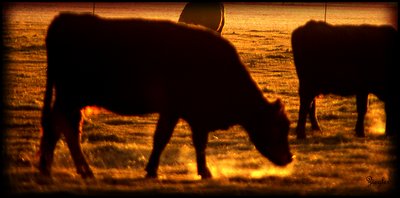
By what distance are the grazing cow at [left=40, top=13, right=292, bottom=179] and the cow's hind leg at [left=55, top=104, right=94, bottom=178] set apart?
0.4 inches

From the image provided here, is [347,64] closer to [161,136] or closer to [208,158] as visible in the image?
[208,158]

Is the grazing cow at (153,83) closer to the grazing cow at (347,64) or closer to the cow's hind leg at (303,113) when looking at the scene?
the cow's hind leg at (303,113)

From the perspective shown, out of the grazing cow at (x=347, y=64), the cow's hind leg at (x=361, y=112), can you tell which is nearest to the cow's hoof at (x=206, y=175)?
the grazing cow at (x=347, y=64)

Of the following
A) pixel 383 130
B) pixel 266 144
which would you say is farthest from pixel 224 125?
pixel 383 130

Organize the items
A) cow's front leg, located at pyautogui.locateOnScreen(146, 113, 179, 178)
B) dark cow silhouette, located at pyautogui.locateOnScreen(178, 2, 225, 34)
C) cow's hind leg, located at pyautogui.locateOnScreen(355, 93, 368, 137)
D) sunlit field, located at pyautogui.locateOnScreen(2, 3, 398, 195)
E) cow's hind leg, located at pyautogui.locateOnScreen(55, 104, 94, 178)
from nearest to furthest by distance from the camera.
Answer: sunlit field, located at pyautogui.locateOnScreen(2, 3, 398, 195), cow's front leg, located at pyautogui.locateOnScreen(146, 113, 179, 178), cow's hind leg, located at pyautogui.locateOnScreen(55, 104, 94, 178), cow's hind leg, located at pyautogui.locateOnScreen(355, 93, 368, 137), dark cow silhouette, located at pyautogui.locateOnScreen(178, 2, 225, 34)

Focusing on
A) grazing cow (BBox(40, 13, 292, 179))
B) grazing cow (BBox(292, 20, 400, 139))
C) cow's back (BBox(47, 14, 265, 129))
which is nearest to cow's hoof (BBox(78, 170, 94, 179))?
grazing cow (BBox(40, 13, 292, 179))

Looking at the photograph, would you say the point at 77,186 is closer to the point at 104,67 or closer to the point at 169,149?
the point at 104,67

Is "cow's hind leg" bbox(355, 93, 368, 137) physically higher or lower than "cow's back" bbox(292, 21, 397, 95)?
lower

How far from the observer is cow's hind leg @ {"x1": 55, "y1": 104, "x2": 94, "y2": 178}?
928 cm

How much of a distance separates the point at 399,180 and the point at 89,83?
3.82 metres

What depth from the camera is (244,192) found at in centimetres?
826

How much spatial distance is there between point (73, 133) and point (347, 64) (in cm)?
580

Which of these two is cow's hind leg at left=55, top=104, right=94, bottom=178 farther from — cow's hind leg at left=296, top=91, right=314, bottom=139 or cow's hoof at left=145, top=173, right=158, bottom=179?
cow's hind leg at left=296, top=91, right=314, bottom=139

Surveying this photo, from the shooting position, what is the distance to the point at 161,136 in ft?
30.2
